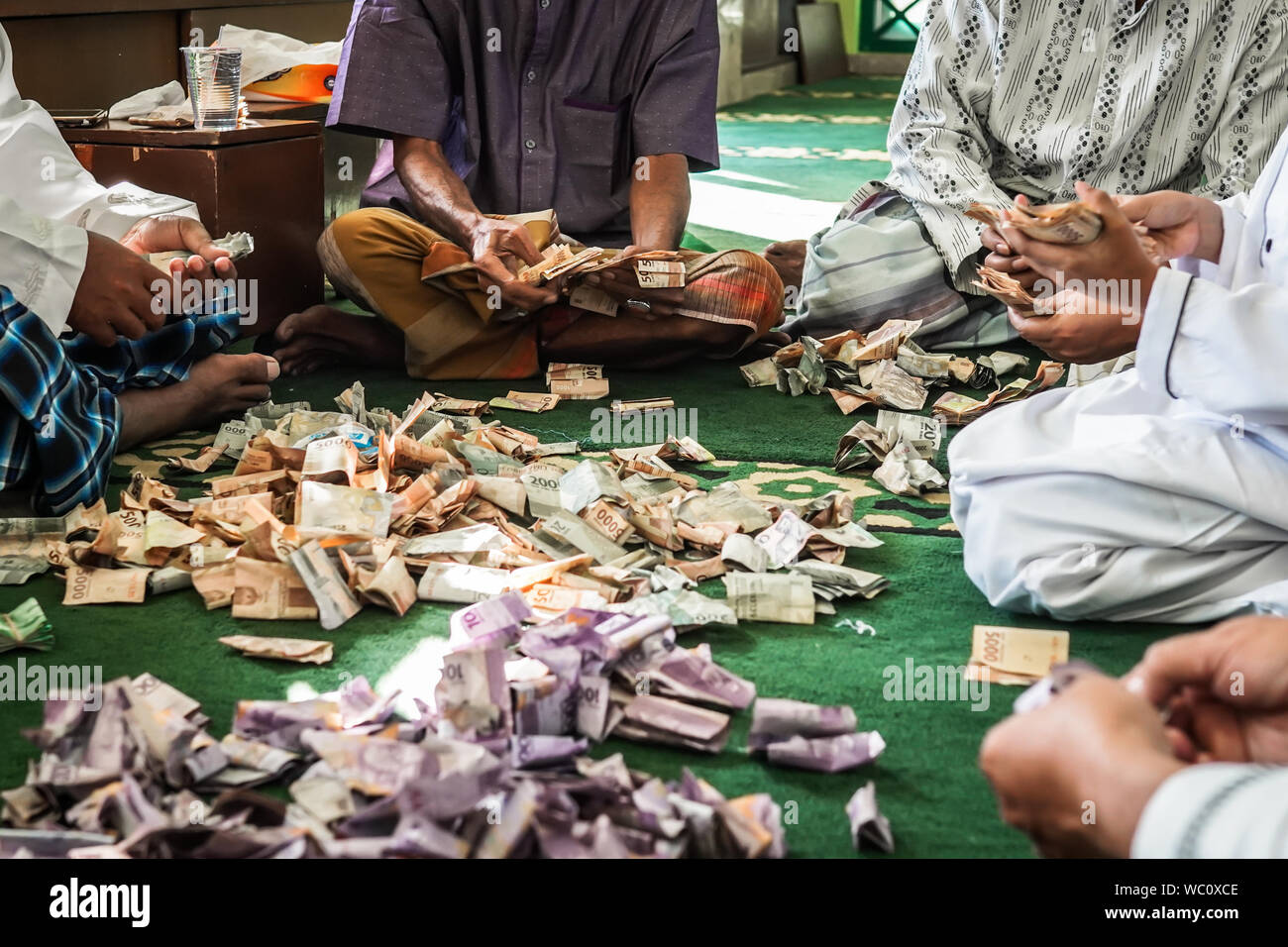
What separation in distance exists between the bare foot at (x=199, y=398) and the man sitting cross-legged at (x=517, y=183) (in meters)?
0.34

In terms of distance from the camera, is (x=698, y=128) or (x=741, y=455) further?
(x=698, y=128)

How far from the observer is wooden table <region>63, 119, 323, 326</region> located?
109 inches

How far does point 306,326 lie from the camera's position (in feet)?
8.88

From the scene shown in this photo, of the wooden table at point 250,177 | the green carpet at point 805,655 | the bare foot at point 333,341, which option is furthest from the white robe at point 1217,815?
the wooden table at point 250,177

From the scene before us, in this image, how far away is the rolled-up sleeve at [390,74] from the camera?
268 cm

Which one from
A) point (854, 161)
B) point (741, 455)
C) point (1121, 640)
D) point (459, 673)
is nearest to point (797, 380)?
point (741, 455)

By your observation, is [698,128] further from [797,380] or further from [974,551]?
[974,551]

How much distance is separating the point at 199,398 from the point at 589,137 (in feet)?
3.54

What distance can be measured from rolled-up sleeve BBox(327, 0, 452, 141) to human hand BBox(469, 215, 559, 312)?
328 mm

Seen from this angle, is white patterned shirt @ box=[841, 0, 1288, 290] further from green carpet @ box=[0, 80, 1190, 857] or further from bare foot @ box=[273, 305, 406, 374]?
bare foot @ box=[273, 305, 406, 374]

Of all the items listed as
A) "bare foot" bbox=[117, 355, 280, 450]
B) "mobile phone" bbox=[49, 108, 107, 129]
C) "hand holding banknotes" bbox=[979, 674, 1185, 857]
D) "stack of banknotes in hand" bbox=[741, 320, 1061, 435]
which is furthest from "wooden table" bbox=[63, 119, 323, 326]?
"hand holding banknotes" bbox=[979, 674, 1185, 857]

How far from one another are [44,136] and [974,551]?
5.81ft

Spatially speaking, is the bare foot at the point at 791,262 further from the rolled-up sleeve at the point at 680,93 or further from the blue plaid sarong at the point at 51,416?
the blue plaid sarong at the point at 51,416

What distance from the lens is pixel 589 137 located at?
9.43 ft
